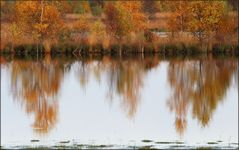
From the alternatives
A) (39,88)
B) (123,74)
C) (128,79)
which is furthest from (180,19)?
(39,88)

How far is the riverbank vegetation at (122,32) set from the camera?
186 feet

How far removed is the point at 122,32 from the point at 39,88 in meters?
24.9

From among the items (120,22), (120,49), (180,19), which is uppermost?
(180,19)

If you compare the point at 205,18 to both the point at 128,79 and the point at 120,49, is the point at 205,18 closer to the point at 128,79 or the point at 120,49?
the point at 120,49

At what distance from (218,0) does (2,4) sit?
35.4 metres

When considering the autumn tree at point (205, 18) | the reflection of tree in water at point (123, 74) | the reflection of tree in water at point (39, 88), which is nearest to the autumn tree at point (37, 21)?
the reflection of tree in water at point (123, 74)

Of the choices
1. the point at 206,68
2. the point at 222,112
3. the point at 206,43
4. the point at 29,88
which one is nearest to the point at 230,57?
the point at 206,43

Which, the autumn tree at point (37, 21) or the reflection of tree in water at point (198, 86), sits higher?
the autumn tree at point (37, 21)

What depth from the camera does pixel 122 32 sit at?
61.7 metres

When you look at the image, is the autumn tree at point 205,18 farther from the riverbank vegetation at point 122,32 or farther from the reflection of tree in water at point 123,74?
the reflection of tree in water at point 123,74

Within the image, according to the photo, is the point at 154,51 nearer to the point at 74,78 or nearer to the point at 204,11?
the point at 204,11

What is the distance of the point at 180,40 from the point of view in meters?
57.0

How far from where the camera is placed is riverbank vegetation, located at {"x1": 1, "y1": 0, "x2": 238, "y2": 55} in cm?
5666

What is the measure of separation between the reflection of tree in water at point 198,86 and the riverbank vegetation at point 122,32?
22.7 feet
